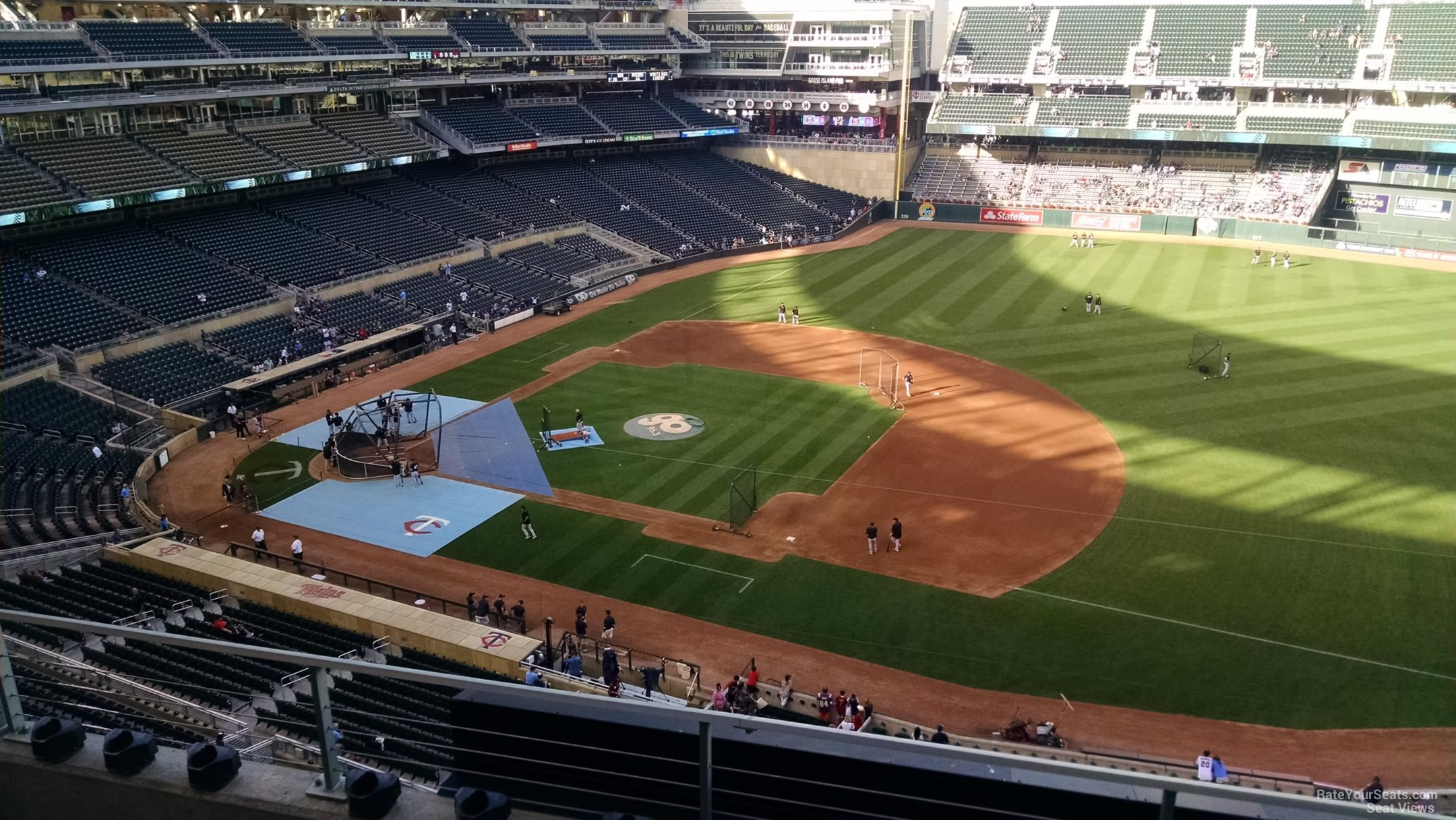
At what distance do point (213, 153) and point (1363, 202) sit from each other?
77561 millimetres

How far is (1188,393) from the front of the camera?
41.3m

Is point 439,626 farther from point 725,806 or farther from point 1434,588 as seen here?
point 1434,588

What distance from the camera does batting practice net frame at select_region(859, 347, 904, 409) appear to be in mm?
42219

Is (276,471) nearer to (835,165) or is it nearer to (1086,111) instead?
(835,165)

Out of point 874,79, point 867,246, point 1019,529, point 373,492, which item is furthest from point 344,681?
point 874,79

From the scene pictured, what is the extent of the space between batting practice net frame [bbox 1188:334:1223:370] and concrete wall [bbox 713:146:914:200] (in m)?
38.5

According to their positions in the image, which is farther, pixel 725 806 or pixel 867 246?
pixel 867 246

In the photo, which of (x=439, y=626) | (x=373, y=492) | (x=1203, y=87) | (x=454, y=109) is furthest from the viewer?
(x=1203, y=87)

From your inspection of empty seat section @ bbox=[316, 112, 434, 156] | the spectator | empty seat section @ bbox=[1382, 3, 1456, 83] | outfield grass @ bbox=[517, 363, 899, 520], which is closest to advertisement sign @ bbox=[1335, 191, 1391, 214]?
empty seat section @ bbox=[1382, 3, 1456, 83]

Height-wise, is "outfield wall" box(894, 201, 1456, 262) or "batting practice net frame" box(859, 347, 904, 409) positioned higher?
"outfield wall" box(894, 201, 1456, 262)

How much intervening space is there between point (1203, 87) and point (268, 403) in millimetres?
73421

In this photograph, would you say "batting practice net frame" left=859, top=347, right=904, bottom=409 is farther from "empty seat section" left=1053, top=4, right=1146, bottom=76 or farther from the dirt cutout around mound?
"empty seat section" left=1053, top=4, right=1146, bottom=76

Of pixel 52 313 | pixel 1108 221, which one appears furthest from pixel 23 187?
pixel 1108 221

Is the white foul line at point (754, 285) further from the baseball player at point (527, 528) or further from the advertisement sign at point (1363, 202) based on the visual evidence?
the advertisement sign at point (1363, 202)
